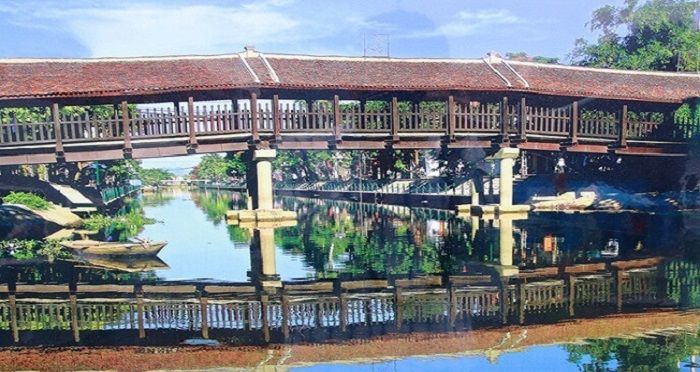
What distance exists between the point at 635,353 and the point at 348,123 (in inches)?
635

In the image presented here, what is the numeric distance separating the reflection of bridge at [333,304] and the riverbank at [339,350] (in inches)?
15.9

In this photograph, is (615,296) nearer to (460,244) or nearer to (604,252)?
(604,252)

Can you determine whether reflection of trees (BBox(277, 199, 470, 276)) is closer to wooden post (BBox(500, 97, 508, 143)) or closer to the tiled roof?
wooden post (BBox(500, 97, 508, 143))

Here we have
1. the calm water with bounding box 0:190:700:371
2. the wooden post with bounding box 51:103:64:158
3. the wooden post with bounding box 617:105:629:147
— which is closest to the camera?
the calm water with bounding box 0:190:700:371

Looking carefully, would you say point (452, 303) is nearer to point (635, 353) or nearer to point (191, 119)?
point (635, 353)

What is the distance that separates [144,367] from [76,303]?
4.14 m

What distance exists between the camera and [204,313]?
27.7 feet

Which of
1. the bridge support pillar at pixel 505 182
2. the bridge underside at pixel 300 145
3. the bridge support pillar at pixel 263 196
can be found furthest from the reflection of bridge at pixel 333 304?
the bridge support pillar at pixel 505 182

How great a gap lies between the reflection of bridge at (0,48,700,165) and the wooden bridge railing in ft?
0.14

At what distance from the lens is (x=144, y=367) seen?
6102mm

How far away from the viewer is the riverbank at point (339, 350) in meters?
6.16

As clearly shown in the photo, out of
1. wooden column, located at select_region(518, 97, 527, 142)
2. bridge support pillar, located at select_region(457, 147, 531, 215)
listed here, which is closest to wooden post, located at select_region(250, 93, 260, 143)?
bridge support pillar, located at select_region(457, 147, 531, 215)

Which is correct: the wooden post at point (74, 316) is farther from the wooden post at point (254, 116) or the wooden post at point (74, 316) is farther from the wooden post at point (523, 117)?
A: the wooden post at point (523, 117)

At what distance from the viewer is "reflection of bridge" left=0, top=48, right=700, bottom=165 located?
19078mm
